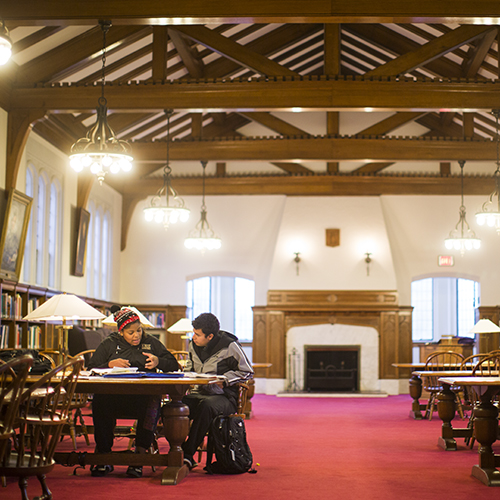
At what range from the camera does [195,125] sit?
1183cm

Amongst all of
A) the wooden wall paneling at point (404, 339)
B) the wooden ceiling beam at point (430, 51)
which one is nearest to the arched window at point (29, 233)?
the wooden ceiling beam at point (430, 51)

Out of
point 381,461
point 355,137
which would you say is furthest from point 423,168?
point 381,461

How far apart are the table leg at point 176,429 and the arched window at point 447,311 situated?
45.0 feet

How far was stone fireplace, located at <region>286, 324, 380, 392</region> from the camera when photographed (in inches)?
550

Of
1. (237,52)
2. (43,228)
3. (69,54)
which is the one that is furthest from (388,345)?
(69,54)

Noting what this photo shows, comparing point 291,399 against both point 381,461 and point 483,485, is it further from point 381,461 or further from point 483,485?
point 483,485

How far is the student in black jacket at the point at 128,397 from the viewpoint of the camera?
482cm

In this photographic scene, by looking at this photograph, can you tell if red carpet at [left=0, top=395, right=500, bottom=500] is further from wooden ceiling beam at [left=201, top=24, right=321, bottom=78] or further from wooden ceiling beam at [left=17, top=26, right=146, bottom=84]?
wooden ceiling beam at [left=201, top=24, right=321, bottom=78]

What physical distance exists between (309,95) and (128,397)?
4.70 meters

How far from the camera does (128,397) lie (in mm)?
4945

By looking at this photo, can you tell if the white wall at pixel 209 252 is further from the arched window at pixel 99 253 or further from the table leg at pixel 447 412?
the table leg at pixel 447 412

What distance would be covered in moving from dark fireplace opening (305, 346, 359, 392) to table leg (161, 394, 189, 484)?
9553mm

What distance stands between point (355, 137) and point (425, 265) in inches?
171

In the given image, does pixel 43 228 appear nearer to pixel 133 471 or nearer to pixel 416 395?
pixel 416 395
